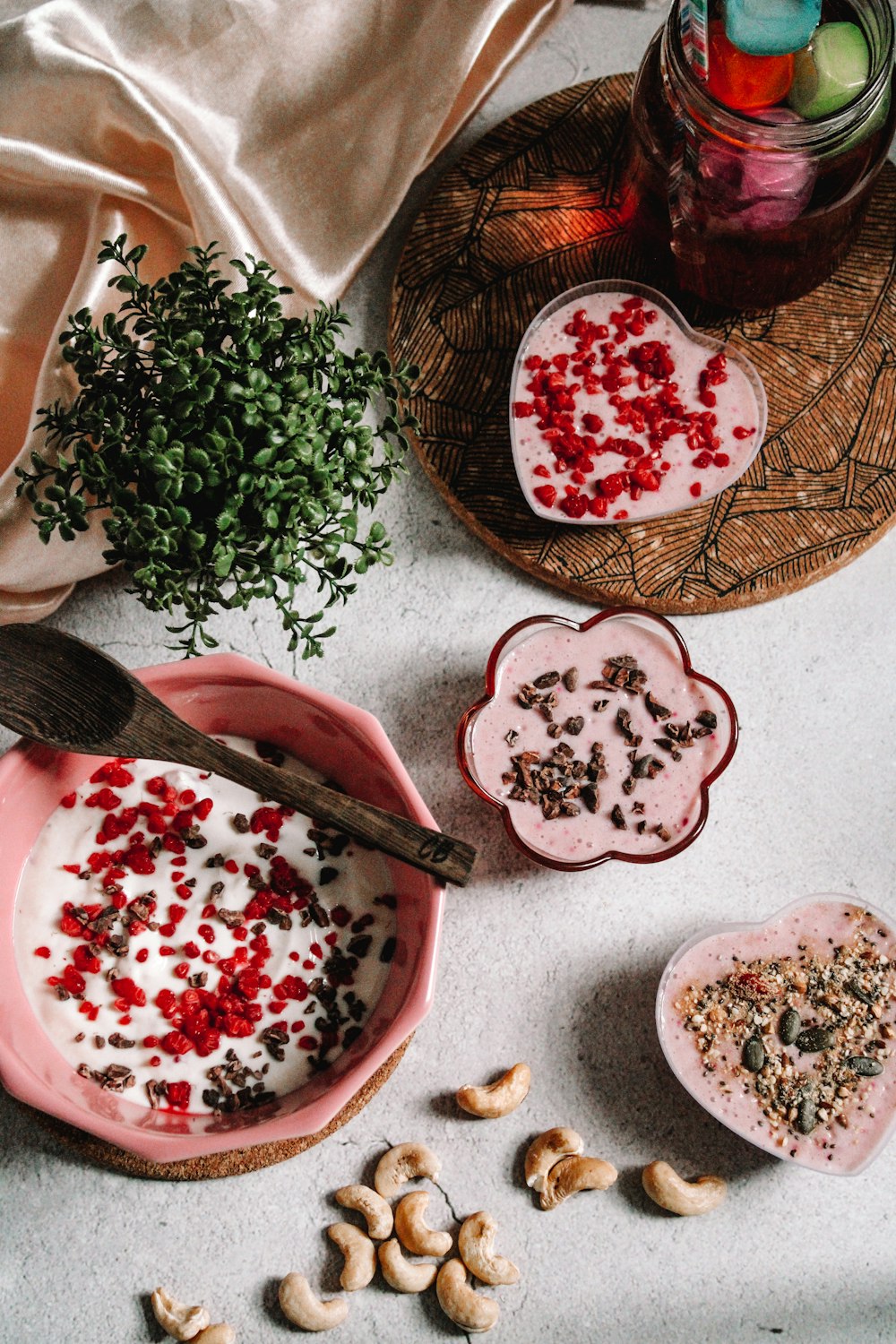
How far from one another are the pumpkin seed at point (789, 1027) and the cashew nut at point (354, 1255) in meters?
0.51

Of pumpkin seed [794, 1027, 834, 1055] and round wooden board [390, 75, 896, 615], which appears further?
round wooden board [390, 75, 896, 615]

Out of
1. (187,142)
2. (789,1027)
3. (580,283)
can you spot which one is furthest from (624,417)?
(789,1027)

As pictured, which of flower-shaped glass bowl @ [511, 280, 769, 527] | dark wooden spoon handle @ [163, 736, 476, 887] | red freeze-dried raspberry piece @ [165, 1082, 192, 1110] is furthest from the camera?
flower-shaped glass bowl @ [511, 280, 769, 527]

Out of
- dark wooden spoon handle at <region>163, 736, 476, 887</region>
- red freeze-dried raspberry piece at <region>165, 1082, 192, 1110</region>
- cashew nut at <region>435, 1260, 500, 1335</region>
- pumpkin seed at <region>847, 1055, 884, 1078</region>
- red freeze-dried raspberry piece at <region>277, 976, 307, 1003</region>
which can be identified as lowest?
cashew nut at <region>435, 1260, 500, 1335</region>

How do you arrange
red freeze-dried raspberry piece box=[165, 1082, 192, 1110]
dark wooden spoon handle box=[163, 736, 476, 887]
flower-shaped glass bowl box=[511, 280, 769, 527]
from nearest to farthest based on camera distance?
dark wooden spoon handle box=[163, 736, 476, 887]
red freeze-dried raspberry piece box=[165, 1082, 192, 1110]
flower-shaped glass bowl box=[511, 280, 769, 527]

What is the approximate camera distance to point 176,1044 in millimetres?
1253

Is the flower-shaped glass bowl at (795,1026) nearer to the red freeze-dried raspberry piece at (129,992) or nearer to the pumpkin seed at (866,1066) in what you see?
the pumpkin seed at (866,1066)

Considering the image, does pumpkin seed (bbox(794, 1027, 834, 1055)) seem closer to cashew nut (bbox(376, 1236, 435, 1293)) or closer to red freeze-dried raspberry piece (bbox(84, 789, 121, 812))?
cashew nut (bbox(376, 1236, 435, 1293))

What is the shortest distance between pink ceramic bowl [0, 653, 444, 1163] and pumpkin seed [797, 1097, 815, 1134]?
1.50ft

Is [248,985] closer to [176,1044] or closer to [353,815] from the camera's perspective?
[176,1044]

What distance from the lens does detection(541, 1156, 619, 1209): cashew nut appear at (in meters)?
1.30

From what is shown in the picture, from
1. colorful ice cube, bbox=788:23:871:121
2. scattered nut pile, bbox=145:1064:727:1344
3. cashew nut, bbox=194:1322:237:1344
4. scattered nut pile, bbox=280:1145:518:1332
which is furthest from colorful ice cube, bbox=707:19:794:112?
cashew nut, bbox=194:1322:237:1344

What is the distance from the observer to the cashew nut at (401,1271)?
1.29m

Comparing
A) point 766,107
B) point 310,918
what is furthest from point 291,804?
point 766,107
